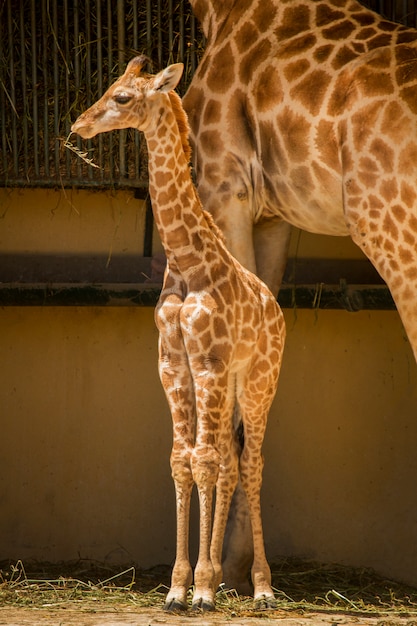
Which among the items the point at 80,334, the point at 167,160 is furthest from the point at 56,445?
the point at 167,160

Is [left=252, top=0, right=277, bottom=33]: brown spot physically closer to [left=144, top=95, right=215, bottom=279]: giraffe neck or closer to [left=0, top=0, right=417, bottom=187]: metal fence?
[left=0, top=0, right=417, bottom=187]: metal fence

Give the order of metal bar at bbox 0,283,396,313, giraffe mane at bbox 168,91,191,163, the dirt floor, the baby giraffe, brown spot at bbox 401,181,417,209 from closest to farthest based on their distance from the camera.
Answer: the dirt floor
the baby giraffe
giraffe mane at bbox 168,91,191,163
brown spot at bbox 401,181,417,209
metal bar at bbox 0,283,396,313

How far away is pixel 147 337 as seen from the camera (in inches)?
268

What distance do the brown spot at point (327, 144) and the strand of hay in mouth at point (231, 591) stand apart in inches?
73.9

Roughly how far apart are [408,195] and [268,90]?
1.00 m

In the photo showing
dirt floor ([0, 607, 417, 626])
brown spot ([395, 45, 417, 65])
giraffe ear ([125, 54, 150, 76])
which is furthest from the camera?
brown spot ([395, 45, 417, 65])

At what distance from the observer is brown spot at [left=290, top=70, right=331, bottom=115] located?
559cm

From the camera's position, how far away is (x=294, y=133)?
5672mm

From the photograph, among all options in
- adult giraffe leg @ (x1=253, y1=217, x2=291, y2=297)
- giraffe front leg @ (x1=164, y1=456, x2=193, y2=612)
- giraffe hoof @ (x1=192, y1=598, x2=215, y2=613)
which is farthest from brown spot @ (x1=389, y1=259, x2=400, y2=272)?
giraffe hoof @ (x1=192, y1=598, x2=215, y2=613)

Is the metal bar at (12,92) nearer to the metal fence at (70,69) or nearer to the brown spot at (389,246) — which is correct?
the metal fence at (70,69)

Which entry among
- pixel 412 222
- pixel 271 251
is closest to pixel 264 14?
pixel 271 251

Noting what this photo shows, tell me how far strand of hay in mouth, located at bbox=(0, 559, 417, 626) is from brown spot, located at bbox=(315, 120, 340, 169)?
6.16 feet

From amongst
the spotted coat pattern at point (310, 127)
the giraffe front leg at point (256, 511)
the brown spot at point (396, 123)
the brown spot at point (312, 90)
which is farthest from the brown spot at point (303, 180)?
the giraffe front leg at point (256, 511)

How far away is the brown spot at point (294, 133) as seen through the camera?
562 cm
